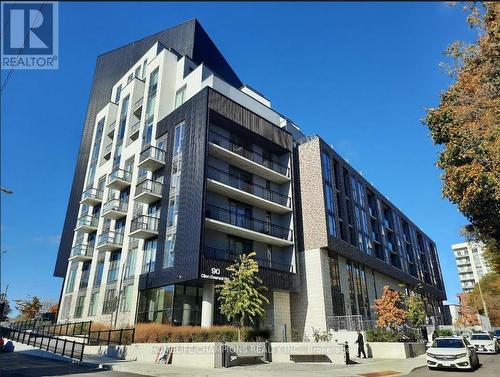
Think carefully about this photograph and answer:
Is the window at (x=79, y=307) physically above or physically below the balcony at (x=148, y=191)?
below

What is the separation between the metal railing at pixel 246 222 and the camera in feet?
95.7

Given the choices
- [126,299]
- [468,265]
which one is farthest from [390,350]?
[468,265]

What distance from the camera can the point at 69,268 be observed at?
4097cm

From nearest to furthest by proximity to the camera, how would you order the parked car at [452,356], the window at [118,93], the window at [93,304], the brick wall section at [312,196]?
the parked car at [452,356] → the brick wall section at [312,196] → the window at [93,304] → the window at [118,93]

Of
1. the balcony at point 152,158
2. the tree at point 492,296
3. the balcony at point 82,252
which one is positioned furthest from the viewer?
the tree at point 492,296

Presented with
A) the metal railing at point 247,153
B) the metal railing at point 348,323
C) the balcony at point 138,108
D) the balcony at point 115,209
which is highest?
the balcony at point 138,108

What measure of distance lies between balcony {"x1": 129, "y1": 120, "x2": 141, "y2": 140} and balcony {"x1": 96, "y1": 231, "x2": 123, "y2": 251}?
34.3 ft

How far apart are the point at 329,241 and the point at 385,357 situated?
11313 mm

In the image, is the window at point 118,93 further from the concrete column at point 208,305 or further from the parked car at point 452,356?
the parked car at point 452,356

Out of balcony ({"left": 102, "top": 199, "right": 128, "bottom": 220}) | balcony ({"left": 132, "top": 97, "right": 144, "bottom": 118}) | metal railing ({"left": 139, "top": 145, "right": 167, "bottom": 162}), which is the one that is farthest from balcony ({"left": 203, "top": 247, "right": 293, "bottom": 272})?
balcony ({"left": 132, "top": 97, "right": 144, "bottom": 118})

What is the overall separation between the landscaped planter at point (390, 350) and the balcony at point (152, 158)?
2190 centimetres

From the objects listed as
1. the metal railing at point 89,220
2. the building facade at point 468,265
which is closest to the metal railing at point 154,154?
the metal railing at point 89,220

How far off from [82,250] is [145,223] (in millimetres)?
13268

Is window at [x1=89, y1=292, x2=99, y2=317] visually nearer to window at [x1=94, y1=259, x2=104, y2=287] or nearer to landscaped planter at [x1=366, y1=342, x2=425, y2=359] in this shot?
window at [x1=94, y1=259, x2=104, y2=287]
